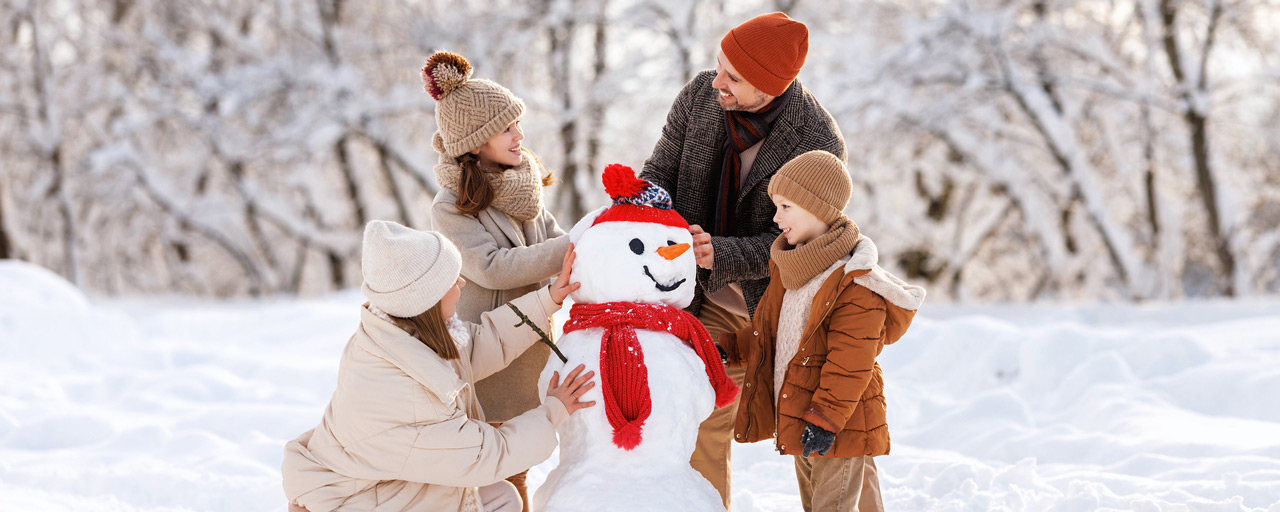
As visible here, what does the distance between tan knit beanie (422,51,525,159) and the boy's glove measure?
134 cm

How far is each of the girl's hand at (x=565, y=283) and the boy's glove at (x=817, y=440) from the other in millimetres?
794

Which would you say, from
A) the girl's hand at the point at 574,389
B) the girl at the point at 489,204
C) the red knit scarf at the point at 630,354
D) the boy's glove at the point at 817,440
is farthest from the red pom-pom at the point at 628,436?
the girl at the point at 489,204

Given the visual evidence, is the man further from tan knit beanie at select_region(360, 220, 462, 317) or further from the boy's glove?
tan knit beanie at select_region(360, 220, 462, 317)

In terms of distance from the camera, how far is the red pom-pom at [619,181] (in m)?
2.54

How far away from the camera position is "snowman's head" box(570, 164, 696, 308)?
2498 millimetres

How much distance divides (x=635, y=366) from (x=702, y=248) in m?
0.50

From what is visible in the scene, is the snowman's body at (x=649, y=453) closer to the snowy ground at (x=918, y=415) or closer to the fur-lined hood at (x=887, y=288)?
the fur-lined hood at (x=887, y=288)

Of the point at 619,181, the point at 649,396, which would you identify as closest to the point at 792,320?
the point at 649,396

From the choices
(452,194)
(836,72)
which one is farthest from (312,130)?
(452,194)

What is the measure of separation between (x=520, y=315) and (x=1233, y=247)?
10826mm

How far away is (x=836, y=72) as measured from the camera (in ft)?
35.0

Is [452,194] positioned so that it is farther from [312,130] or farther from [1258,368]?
[312,130]

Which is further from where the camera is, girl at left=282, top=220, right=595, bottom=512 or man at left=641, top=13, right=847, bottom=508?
man at left=641, top=13, right=847, bottom=508

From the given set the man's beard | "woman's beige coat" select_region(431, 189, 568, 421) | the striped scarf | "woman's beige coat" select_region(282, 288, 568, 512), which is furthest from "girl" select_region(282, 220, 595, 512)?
the man's beard
